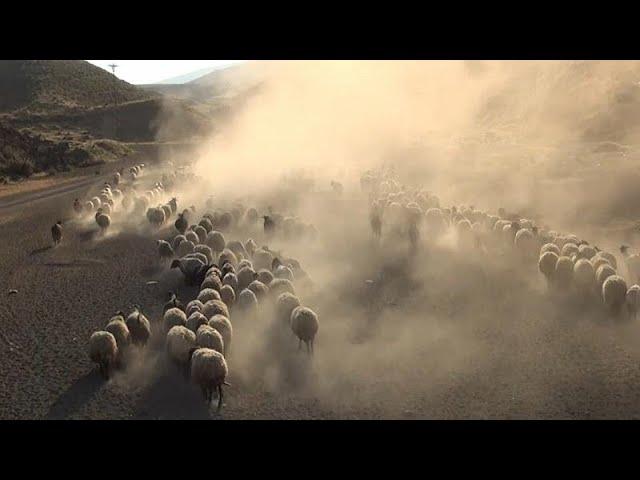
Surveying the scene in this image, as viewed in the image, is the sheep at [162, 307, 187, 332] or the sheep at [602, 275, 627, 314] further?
the sheep at [602, 275, 627, 314]

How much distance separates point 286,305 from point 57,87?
4132 inches

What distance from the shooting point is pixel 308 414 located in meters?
9.97

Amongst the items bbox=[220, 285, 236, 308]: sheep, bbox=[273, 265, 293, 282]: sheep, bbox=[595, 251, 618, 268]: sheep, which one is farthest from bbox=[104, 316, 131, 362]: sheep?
bbox=[595, 251, 618, 268]: sheep

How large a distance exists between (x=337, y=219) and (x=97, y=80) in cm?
10095

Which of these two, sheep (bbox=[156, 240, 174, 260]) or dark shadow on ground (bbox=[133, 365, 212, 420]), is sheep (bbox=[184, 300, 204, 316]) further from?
sheep (bbox=[156, 240, 174, 260])

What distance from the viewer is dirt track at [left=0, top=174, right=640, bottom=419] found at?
1019 cm

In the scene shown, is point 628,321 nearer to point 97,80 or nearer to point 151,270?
point 151,270

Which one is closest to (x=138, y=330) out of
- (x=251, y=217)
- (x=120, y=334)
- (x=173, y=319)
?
(x=120, y=334)

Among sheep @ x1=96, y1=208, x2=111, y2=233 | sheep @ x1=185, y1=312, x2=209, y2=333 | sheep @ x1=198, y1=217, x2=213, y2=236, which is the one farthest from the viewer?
sheep @ x1=96, y1=208, x2=111, y2=233

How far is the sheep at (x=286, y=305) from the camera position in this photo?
45.4ft

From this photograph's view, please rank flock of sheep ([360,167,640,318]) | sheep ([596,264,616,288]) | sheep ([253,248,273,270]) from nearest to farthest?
flock of sheep ([360,167,640,318]) → sheep ([596,264,616,288]) → sheep ([253,248,273,270])

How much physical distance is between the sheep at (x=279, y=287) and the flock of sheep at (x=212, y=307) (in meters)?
0.03

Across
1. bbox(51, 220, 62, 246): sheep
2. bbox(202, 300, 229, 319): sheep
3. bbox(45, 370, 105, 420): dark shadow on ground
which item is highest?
bbox(202, 300, 229, 319): sheep

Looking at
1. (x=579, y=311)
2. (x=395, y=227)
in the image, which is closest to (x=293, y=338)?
(x=579, y=311)
